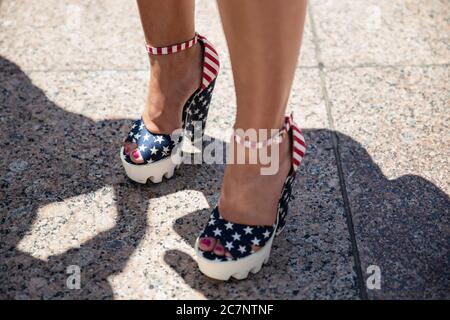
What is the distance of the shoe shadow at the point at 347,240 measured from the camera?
1.70 meters

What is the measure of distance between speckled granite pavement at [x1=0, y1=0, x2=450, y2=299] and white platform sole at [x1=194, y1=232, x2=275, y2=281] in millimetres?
39

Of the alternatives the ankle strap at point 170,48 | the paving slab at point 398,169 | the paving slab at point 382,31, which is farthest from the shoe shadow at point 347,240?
the paving slab at point 382,31

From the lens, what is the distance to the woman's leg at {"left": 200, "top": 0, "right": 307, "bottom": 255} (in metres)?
1.38

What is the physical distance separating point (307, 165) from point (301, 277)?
1.69 feet

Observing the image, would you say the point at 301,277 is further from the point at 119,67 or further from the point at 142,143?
the point at 119,67

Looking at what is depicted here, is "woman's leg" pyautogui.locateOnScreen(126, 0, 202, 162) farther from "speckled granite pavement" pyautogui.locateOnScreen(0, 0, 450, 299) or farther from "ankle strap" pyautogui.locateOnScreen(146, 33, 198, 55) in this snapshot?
"speckled granite pavement" pyautogui.locateOnScreen(0, 0, 450, 299)

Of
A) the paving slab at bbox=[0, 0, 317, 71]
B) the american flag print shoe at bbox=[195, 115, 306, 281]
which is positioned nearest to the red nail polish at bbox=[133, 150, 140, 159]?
the american flag print shoe at bbox=[195, 115, 306, 281]

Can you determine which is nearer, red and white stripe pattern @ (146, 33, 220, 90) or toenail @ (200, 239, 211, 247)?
toenail @ (200, 239, 211, 247)

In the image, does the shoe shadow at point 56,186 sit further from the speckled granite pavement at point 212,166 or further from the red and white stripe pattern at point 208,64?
the red and white stripe pattern at point 208,64

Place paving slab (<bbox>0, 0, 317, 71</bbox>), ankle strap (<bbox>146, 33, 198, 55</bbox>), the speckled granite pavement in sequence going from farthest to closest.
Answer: paving slab (<bbox>0, 0, 317, 71</bbox>) → ankle strap (<bbox>146, 33, 198, 55</bbox>) → the speckled granite pavement

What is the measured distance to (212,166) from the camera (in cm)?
213

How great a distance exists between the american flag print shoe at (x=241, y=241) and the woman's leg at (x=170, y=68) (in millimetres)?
390
